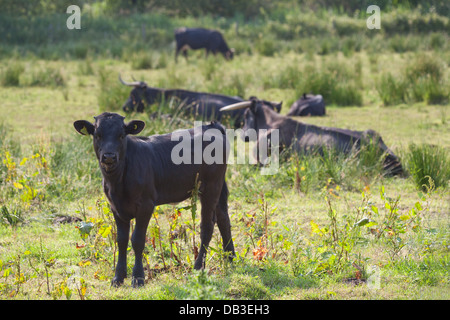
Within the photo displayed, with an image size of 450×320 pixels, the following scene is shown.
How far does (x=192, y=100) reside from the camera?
1282 centimetres

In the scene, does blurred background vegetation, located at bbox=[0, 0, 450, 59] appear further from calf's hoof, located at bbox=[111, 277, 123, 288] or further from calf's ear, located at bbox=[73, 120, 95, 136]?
calf's hoof, located at bbox=[111, 277, 123, 288]

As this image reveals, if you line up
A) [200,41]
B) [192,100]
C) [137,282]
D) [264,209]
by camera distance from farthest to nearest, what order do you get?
[200,41] < [192,100] < [264,209] < [137,282]

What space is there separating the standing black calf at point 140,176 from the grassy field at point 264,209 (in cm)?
20

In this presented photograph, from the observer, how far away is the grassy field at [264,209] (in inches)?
199

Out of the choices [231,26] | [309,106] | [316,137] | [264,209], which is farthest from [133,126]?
[231,26]

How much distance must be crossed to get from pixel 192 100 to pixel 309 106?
2410mm

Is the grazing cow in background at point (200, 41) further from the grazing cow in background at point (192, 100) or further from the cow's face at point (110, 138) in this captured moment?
the cow's face at point (110, 138)

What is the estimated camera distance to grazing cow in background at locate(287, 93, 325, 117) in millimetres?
13117

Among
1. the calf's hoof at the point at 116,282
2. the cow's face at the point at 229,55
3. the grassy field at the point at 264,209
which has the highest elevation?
the cow's face at the point at 229,55

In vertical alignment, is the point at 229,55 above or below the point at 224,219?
above

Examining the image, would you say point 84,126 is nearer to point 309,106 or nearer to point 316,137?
point 316,137

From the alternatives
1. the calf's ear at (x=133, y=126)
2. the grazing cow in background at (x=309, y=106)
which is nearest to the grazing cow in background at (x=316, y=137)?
the grazing cow in background at (x=309, y=106)

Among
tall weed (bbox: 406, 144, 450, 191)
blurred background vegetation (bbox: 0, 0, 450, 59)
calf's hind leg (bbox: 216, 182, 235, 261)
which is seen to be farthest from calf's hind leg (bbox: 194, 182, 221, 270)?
blurred background vegetation (bbox: 0, 0, 450, 59)
